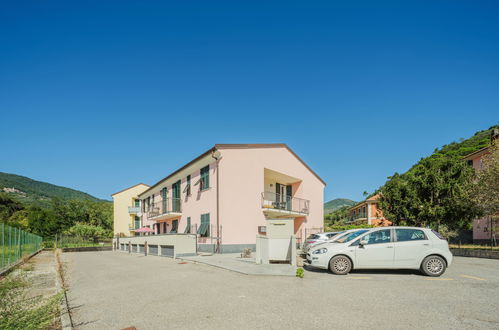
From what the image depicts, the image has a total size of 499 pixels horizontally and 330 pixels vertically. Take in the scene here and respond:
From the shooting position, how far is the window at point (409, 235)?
32.8 ft

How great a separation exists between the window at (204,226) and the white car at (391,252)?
1327 centimetres

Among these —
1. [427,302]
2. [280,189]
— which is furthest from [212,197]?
[427,302]

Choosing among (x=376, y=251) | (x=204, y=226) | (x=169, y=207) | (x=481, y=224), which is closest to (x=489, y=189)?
(x=481, y=224)

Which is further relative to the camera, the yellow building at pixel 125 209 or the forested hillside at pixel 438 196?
the yellow building at pixel 125 209

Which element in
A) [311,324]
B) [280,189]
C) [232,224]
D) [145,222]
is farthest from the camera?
[145,222]

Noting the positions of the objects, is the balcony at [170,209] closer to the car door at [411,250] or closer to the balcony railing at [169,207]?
the balcony railing at [169,207]

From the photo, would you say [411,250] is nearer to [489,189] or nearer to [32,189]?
[489,189]

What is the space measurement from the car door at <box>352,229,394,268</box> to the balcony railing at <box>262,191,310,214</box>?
14.1 m

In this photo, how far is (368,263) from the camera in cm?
1005

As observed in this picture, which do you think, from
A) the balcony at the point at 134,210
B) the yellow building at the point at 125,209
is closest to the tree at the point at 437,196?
the balcony at the point at 134,210

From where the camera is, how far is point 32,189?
12644cm

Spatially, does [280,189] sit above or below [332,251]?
above

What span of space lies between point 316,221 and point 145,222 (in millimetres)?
22314

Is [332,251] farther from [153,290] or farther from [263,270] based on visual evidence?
[153,290]
